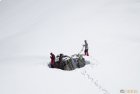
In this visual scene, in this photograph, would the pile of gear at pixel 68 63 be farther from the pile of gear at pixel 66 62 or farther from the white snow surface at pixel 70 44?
the white snow surface at pixel 70 44

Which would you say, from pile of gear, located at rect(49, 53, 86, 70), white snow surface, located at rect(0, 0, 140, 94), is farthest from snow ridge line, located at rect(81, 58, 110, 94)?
pile of gear, located at rect(49, 53, 86, 70)

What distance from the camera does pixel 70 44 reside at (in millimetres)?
24156

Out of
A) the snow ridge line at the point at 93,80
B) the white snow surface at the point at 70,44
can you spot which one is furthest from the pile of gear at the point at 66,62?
the snow ridge line at the point at 93,80

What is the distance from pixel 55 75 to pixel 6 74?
2.98 meters

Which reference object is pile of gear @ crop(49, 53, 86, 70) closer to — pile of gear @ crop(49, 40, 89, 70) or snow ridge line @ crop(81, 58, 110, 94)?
pile of gear @ crop(49, 40, 89, 70)

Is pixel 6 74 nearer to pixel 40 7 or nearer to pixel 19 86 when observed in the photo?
pixel 19 86

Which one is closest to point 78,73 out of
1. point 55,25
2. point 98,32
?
point 98,32

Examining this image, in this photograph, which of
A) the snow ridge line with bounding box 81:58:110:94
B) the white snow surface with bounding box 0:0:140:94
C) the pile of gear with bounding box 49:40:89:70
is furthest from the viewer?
the pile of gear with bounding box 49:40:89:70

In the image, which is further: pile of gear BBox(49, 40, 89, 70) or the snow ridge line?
pile of gear BBox(49, 40, 89, 70)

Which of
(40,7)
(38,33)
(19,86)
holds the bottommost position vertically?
(19,86)

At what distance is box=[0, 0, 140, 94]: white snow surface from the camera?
14213mm

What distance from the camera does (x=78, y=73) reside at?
1543 cm

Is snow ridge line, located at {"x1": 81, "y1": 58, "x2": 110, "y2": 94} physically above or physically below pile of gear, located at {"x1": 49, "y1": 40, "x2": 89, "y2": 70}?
below

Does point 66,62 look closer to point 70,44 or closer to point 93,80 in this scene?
point 93,80
